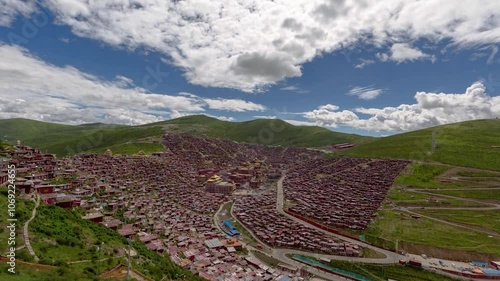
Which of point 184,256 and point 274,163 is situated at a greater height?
point 274,163

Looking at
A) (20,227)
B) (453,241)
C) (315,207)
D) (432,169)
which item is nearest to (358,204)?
(315,207)

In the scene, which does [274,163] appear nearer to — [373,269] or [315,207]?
[315,207]

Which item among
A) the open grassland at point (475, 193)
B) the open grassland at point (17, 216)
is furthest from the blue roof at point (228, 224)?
the open grassland at point (475, 193)

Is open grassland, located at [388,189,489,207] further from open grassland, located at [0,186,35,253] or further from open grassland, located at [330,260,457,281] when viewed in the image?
open grassland, located at [0,186,35,253]

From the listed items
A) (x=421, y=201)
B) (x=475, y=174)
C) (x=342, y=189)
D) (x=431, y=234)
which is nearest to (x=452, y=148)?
(x=475, y=174)

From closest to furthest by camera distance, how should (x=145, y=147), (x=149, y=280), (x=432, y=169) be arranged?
(x=149, y=280)
(x=432, y=169)
(x=145, y=147)

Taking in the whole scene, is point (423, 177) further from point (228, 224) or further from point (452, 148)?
point (228, 224)
